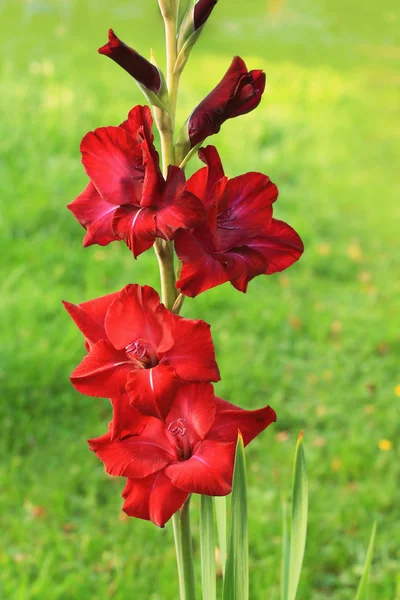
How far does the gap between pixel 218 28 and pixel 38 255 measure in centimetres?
636

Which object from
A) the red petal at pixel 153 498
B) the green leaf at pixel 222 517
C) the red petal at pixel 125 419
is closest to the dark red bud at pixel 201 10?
the red petal at pixel 125 419

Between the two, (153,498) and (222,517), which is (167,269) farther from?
(222,517)

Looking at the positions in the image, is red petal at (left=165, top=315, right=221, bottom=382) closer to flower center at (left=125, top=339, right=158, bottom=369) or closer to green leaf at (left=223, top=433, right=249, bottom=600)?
flower center at (left=125, top=339, right=158, bottom=369)

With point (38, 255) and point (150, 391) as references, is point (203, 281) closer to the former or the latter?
point (150, 391)

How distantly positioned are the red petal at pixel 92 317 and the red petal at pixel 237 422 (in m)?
0.20

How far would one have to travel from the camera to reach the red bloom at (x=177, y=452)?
1.05 m

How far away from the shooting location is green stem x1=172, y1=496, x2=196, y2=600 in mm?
1183

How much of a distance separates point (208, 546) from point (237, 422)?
0.25 meters

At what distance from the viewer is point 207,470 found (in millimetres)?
1048

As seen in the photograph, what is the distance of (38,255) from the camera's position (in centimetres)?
388

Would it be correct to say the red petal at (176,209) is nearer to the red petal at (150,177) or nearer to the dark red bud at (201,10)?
the red petal at (150,177)

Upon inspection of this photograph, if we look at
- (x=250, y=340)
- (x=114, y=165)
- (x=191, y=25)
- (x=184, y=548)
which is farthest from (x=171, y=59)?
(x=250, y=340)

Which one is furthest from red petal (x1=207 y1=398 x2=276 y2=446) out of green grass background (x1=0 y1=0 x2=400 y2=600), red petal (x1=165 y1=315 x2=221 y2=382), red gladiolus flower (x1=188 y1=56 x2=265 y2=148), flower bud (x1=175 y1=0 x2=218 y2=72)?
green grass background (x1=0 y1=0 x2=400 y2=600)

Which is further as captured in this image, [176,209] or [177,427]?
[177,427]
